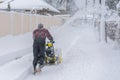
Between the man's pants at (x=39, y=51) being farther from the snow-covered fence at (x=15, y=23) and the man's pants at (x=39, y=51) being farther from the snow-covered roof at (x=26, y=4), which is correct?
the snow-covered roof at (x=26, y=4)

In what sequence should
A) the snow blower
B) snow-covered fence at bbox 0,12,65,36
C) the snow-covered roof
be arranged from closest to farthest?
the snow blower < snow-covered fence at bbox 0,12,65,36 < the snow-covered roof

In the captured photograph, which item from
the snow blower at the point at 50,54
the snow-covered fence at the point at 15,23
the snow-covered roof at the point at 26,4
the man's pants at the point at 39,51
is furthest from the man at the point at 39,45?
the snow-covered roof at the point at 26,4

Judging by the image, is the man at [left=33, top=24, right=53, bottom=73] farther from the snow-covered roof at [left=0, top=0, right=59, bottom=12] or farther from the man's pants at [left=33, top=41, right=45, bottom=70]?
the snow-covered roof at [left=0, top=0, right=59, bottom=12]

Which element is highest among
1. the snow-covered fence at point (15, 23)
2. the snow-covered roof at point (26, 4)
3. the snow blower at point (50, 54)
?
the snow-covered roof at point (26, 4)

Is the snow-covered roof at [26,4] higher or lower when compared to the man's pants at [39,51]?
higher

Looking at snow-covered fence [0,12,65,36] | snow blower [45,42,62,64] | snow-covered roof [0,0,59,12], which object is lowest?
snow blower [45,42,62,64]

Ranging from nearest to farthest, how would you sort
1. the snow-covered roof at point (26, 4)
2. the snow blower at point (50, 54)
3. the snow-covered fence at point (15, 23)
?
the snow blower at point (50, 54), the snow-covered fence at point (15, 23), the snow-covered roof at point (26, 4)

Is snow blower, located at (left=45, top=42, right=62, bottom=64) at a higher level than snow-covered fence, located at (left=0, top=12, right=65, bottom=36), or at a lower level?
lower

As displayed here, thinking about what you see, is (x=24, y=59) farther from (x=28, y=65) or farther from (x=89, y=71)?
(x=89, y=71)

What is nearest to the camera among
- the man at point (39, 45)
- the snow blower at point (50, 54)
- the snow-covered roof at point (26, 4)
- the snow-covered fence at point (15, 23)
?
the man at point (39, 45)

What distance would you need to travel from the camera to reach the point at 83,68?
13.7 meters

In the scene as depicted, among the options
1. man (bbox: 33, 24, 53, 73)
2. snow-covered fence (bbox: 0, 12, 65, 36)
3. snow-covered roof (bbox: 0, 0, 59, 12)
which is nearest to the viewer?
man (bbox: 33, 24, 53, 73)

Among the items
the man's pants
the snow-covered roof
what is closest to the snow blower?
the man's pants

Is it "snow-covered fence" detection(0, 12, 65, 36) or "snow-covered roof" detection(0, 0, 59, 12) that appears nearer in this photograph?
"snow-covered fence" detection(0, 12, 65, 36)
